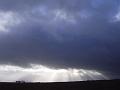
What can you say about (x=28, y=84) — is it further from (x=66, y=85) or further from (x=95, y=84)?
(x=95, y=84)

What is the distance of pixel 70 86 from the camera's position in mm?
42562

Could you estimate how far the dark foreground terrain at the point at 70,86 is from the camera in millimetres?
41312

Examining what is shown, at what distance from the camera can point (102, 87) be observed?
4119 cm

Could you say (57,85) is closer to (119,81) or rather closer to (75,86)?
(75,86)

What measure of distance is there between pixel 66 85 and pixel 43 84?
319 centimetres

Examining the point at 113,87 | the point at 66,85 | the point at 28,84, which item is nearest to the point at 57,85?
the point at 66,85

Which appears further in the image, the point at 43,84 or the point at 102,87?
the point at 43,84

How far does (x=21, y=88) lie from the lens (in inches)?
1689

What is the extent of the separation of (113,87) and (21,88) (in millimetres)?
11730

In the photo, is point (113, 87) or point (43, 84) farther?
point (43, 84)

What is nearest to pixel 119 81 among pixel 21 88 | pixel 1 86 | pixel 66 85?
pixel 66 85

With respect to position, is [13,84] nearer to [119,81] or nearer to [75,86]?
[75,86]

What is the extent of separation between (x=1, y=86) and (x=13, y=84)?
1627mm

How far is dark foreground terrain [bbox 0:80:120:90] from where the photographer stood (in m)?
41.3
